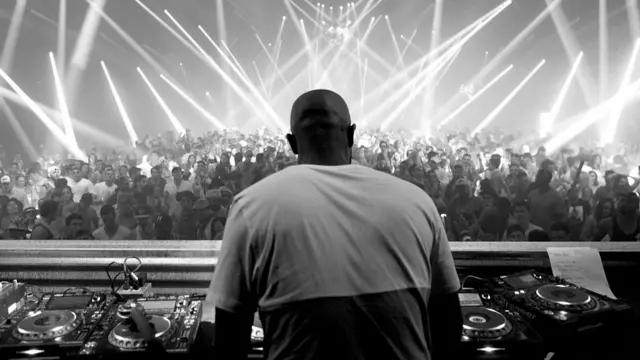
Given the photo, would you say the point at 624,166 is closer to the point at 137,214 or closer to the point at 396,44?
the point at 396,44

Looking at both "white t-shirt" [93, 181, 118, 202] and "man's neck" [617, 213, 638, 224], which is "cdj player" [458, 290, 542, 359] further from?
"white t-shirt" [93, 181, 118, 202]

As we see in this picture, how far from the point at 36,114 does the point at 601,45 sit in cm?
360

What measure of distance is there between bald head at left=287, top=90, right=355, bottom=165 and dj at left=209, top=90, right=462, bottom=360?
0.20 feet

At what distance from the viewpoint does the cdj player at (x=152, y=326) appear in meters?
1.44

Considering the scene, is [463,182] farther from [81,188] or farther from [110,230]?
[81,188]

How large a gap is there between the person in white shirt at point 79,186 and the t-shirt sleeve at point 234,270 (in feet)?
6.82

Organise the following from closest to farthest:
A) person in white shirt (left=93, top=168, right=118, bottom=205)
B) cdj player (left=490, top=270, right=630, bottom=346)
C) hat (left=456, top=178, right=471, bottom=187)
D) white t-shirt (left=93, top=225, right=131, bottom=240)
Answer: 1. cdj player (left=490, top=270, right=630, bottom=346)
2. white t-shirt (left=93, top=225, right=131, bottom=240)
3. person in white shirt (left=93, top=168, right=118, bottom=205)
4. hat (left=456, top=178, right=471, bottom=187)

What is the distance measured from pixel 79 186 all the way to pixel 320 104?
2.16 m

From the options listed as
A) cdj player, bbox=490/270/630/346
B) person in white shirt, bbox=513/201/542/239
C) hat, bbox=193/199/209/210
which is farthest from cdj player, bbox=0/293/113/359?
person in white shirt, bbox=513/201/542/239

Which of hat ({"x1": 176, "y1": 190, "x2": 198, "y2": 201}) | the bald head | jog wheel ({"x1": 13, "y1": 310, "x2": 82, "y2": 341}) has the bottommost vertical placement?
jog wheel ({"x1": 13, "y1": 310, "x2": 82, "y2": 341})

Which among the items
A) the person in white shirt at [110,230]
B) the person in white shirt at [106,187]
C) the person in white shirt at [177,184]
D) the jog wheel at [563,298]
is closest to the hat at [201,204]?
the person in white shirt at [177,184]

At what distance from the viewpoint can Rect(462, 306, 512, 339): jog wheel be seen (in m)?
1.52

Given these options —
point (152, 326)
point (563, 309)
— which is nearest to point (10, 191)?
point (152, 326)

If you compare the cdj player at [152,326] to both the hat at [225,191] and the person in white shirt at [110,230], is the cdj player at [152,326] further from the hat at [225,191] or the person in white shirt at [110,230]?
the hat at [225,191]
